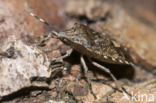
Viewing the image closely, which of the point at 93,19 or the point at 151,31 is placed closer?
the point at 93,19

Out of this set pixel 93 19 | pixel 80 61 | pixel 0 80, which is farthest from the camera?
pixel 93 19

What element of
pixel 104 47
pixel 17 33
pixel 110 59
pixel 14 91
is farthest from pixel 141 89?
pixel 17 33

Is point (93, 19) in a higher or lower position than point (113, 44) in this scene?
higher

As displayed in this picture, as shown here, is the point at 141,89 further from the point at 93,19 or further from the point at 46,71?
the point at 93,19

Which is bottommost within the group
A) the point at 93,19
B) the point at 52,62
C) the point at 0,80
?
the point at 0,80
